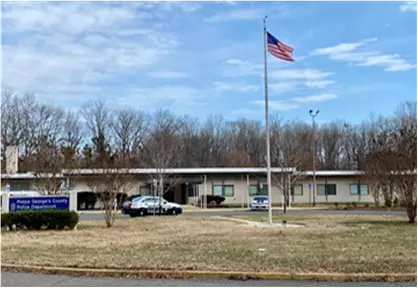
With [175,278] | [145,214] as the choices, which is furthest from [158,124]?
[175,278]

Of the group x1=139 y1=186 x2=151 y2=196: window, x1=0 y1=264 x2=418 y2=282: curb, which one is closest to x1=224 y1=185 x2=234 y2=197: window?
x1=139 y1=186 x2=151 y2=196: window

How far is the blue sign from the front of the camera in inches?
847

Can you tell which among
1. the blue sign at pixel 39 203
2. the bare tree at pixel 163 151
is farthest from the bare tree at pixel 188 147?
the blue sign at pixel 39 203

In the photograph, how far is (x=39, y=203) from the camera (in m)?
21.6

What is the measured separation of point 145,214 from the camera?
114ft

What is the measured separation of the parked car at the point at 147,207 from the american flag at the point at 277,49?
17.2 m

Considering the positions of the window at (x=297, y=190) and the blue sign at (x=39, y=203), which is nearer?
the blue sign at (x=39, y=203)

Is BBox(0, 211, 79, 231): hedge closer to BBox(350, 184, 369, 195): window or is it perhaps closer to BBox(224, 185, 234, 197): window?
BBox(224, 185, 234, 197): window

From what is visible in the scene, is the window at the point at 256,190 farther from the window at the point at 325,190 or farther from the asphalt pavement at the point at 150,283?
the asphalt pavement at the point at 150,283

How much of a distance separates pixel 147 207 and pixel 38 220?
14.5 meters

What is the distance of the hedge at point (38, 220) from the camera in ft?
67.1

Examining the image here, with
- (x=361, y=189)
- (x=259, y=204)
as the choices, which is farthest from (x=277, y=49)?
(x=361, y=189)

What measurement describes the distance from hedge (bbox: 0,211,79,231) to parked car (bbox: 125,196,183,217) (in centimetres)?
1381

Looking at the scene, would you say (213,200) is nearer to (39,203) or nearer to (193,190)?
(193,190)
